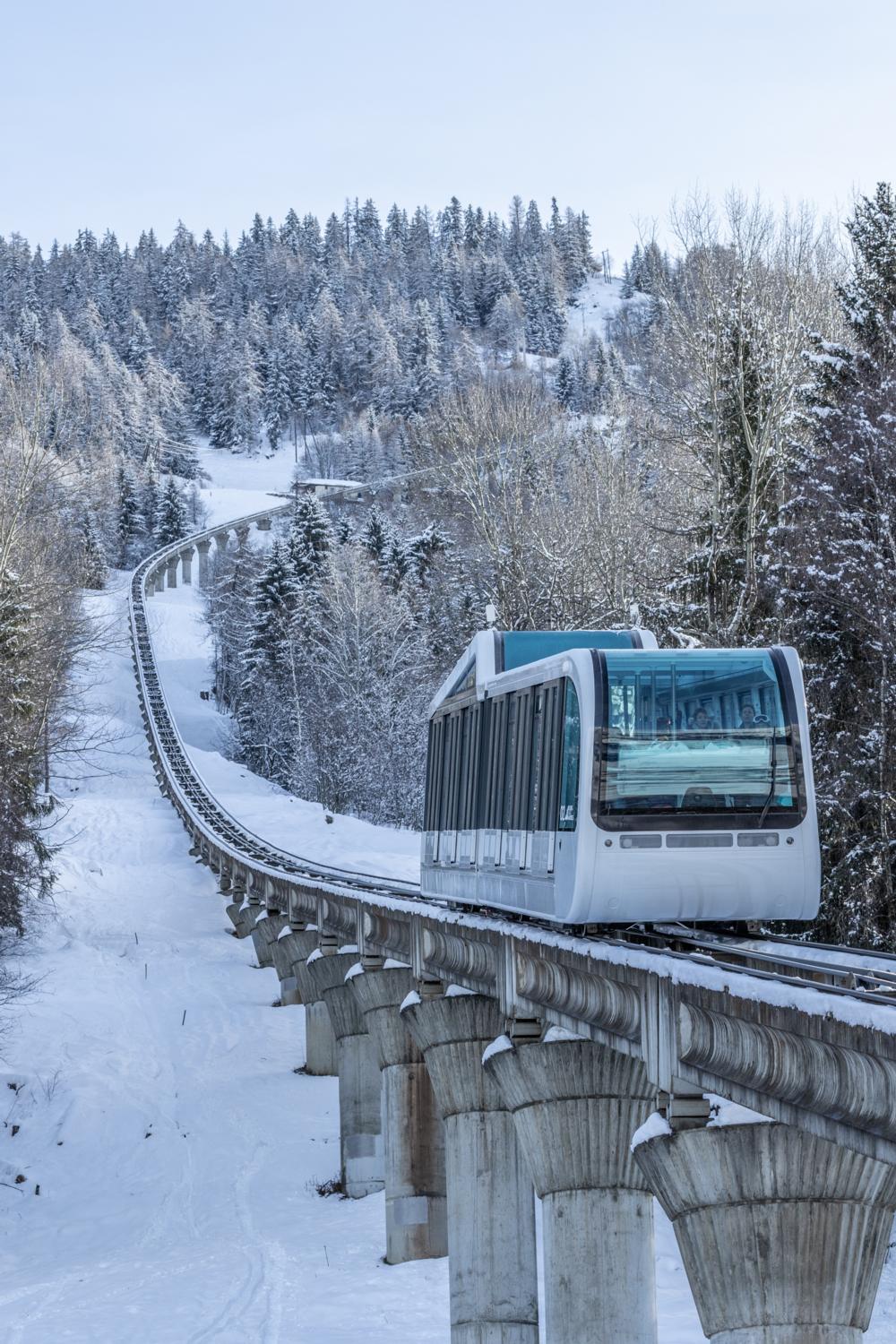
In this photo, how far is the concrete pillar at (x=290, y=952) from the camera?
32.2 m

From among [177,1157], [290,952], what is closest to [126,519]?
[290,952]

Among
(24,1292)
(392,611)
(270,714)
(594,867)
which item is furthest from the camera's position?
(270,714)

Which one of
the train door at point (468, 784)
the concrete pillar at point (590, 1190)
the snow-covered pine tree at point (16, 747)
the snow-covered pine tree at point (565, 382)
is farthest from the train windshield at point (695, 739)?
the snow-covered pine tree at point (565, 382)

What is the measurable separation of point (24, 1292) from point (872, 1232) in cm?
1408

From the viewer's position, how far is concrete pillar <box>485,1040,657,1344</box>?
13.5 m

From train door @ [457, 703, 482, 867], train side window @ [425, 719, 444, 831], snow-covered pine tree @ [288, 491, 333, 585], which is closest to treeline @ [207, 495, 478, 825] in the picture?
snow-covered pine tree @ [288, 491, 333, 585]

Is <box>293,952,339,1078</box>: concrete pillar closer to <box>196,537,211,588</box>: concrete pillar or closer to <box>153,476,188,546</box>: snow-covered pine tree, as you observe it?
<box>196,537,211,588</box>: concrete pillar

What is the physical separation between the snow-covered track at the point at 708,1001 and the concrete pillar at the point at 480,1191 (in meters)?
0.73

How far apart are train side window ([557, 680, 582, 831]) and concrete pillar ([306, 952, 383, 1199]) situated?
36.1 feet

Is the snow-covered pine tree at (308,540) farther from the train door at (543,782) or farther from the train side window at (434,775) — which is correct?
the train door at (543,782)

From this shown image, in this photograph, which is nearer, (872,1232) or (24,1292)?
(872,1232)

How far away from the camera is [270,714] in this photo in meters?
76.2

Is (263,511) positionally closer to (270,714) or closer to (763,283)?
(270,714)

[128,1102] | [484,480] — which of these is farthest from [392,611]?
[128,1102]
